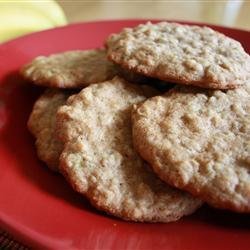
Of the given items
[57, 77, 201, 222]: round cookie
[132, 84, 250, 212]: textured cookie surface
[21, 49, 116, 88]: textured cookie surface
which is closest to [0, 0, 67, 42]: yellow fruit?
[21, 49, 116, 88]: textured cookie surface

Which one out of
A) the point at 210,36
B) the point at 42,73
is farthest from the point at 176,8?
the point at 42,73

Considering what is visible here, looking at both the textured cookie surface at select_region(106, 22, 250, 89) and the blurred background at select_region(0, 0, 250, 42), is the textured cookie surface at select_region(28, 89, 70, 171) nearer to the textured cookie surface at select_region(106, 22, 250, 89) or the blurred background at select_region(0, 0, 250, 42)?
the textured cookie surface at select_region(106, 22, 250, 89)

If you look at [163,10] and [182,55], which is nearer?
[182,55]

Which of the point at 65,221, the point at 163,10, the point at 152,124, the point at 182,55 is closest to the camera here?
the point at 65,221

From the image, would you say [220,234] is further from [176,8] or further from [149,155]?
[176,8]

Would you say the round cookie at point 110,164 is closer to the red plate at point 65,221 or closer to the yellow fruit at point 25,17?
the red plate at point 65,221

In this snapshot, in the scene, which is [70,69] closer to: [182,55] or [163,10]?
[182,55]

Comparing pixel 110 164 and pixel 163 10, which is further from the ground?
pixel 110 164

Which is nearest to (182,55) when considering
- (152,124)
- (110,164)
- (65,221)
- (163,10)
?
(152,124)
